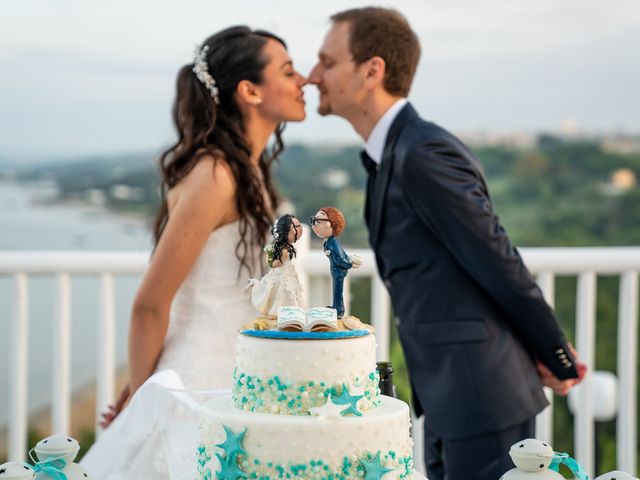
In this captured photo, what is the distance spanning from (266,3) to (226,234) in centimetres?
1852

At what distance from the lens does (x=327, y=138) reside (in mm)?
13625

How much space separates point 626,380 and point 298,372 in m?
2.46

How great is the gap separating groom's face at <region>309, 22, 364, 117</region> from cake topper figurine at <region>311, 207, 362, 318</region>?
119 cm

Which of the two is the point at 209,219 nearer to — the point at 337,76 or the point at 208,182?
the point at 208,182

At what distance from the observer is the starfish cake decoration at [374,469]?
1457mm

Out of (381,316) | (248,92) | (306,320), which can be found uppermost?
(248,92)

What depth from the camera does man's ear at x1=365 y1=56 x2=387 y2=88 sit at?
2.70 metres

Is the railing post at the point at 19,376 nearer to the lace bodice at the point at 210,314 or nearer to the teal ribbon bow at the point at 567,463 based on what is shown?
the lace bodice at the point at 210,314

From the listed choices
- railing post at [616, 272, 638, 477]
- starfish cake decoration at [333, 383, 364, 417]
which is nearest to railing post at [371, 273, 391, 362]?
Answer: railing post at [616, 272, 638, 477]

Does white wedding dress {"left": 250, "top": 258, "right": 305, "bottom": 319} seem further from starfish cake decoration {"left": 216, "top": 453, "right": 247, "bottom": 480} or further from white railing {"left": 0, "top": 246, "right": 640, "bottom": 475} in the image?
white railing {"left": 0, "top": 246, "right": 640, "bottom": 475}

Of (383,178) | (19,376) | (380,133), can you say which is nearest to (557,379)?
(383,178)

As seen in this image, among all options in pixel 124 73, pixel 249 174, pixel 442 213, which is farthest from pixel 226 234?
pixel 124 73

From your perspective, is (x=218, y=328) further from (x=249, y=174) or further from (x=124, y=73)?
(x=124, y=73)

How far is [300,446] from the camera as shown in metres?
1.45
